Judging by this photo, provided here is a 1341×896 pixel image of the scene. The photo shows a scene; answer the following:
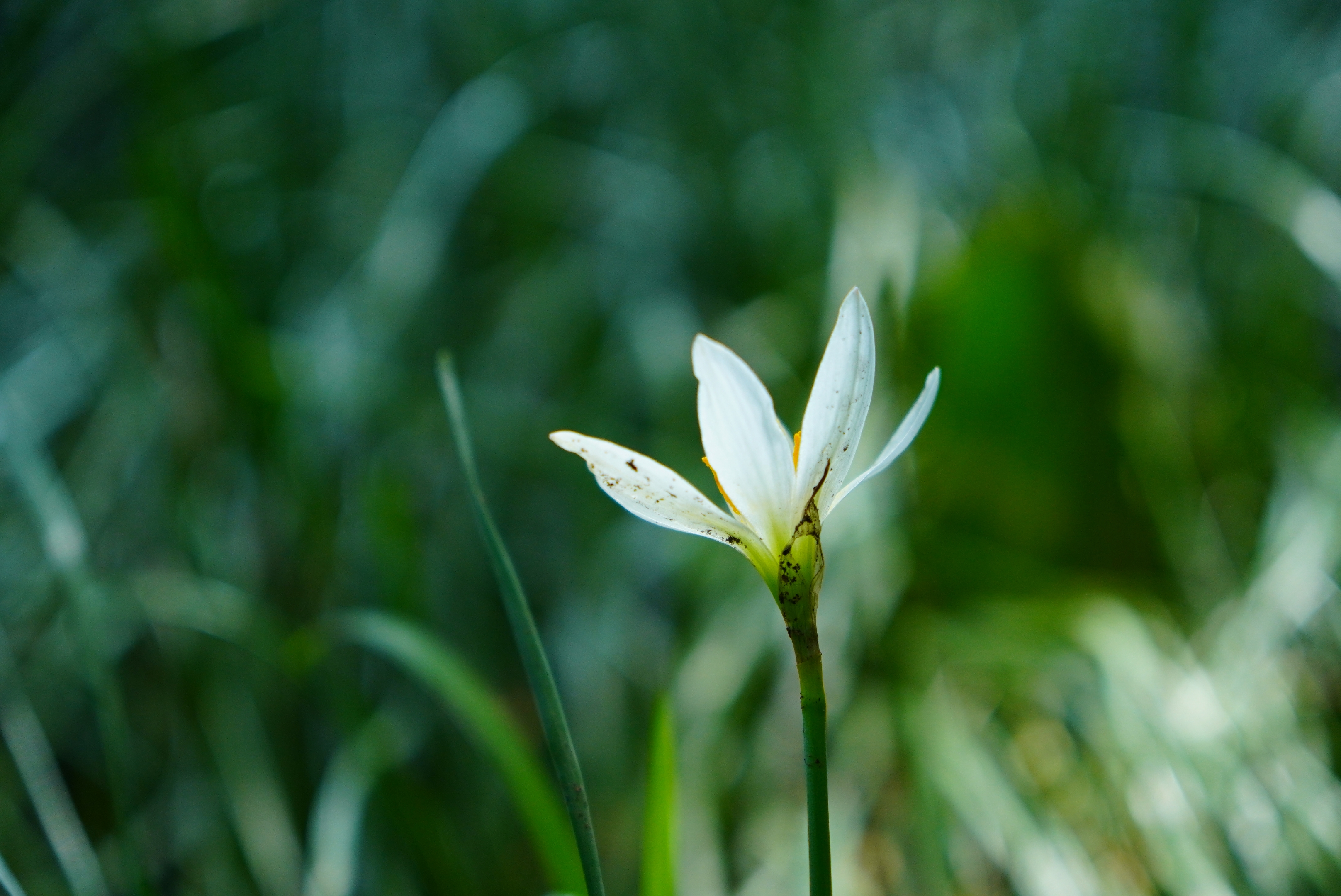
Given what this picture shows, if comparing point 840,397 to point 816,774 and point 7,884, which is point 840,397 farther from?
point 7,884

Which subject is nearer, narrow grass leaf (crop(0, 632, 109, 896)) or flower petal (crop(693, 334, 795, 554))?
flower petal (crop(693, 334, 795, 554))

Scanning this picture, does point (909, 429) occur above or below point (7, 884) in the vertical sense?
above

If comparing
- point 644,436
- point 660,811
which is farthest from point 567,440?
point 644,436

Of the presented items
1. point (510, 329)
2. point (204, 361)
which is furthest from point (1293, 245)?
point (204, 361)

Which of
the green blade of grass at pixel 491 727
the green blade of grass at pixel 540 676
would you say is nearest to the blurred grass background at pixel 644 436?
the green blade of grass at pixel 491 727

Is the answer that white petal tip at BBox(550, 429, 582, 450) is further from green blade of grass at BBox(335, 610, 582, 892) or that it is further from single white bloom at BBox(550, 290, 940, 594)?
green blade of grass at BBox(335, 610, 582, 892)

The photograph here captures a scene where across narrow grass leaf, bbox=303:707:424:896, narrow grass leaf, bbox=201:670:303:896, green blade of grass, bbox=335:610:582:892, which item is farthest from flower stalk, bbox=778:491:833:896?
narrow grass leaf, bbox=201:670:303:896

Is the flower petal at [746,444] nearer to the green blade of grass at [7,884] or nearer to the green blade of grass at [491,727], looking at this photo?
the green blade of grass at [491,727]
